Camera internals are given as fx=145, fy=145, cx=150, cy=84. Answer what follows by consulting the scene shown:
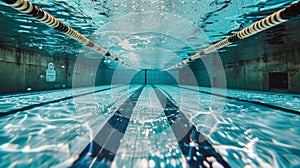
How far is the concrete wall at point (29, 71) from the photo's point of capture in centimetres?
888

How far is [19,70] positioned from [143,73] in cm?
2291

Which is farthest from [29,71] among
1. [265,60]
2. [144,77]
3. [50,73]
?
[144,77]

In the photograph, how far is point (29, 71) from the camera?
10.4 meters

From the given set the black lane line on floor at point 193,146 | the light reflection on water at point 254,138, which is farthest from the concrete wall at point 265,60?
the black lane line on floor at point 193,146

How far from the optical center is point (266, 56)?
36.0ft

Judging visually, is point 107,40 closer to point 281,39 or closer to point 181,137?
point 181,137

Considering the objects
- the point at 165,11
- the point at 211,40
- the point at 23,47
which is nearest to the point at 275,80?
the point at 211,40

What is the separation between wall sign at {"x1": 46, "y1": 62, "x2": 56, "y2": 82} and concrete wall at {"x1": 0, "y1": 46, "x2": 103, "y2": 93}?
26 cm

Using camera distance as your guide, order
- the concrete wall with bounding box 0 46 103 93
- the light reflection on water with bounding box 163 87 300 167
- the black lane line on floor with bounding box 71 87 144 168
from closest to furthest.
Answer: the black lane line on floor with bounding box 71 87 144 168
the light reflection on water with bounding box 163 87 300 167
the concrete wall with bounding box 0 46 103 93

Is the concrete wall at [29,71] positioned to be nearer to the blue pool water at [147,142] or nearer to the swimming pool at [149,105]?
the swimming pool at [149,105]

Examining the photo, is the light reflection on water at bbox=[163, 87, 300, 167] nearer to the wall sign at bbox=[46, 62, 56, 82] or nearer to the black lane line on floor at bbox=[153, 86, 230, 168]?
the black lane line on floor at bbox=[153, 86, 230, 168]

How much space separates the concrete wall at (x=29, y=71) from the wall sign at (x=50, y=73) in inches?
10.3

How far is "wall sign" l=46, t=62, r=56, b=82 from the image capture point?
40.0 feet

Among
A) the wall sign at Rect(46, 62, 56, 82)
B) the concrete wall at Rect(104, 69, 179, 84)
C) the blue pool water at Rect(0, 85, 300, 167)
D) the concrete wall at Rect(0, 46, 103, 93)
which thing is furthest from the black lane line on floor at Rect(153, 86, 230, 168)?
the concrete wall at Rect(104, 69, 179, 84)
